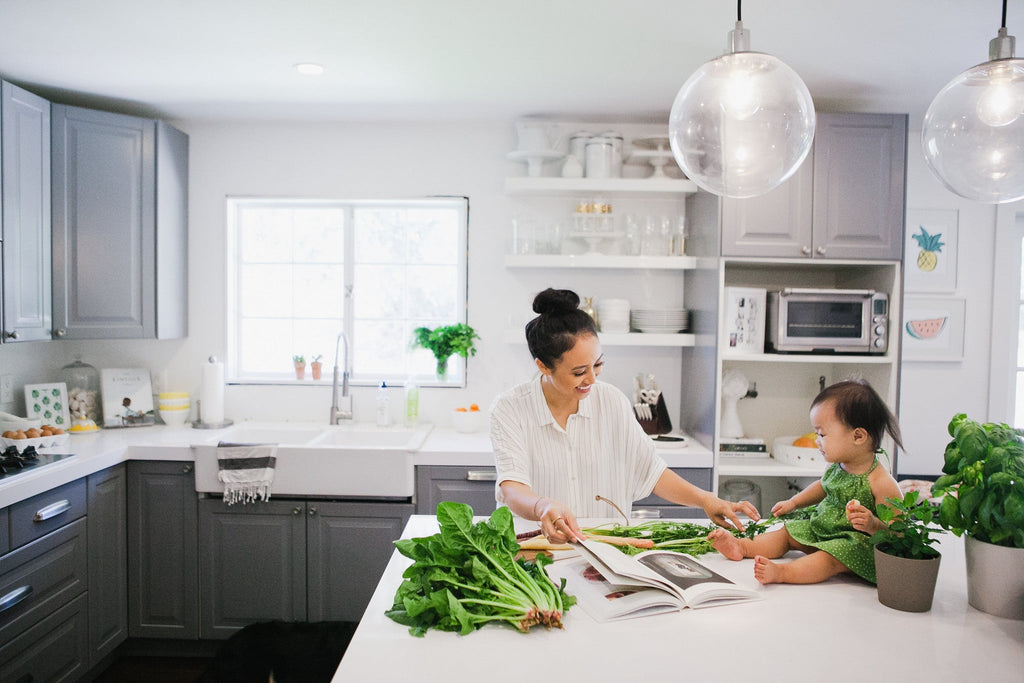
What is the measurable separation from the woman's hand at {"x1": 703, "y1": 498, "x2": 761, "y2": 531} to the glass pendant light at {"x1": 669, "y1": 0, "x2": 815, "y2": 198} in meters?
0.83

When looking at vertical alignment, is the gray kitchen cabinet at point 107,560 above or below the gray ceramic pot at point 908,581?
below

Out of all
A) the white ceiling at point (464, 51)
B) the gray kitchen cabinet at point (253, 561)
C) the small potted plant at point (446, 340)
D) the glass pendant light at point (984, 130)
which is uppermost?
the white ceiling at point (464, 51)

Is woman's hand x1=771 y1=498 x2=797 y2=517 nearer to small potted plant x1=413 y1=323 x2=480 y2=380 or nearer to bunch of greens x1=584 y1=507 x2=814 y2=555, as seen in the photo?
bunch of greens x1=584 y1=507 x2=814 y2=555

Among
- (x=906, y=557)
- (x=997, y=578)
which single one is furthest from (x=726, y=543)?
(x=997, y=578)

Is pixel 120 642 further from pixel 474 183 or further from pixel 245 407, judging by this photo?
pixel 474 183

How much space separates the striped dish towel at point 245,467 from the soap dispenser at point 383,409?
0.65 metres

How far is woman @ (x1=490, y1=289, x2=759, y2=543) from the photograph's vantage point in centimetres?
202

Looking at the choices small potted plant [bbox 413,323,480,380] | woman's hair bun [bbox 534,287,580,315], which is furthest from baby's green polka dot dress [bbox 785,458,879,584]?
small potted plant [bbox 413,323,480,380]

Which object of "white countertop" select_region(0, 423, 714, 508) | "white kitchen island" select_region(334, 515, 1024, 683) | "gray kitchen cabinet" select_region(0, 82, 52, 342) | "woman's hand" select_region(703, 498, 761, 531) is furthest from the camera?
"gray kitchen cabinet" select_region(0, 82, 52, 342)

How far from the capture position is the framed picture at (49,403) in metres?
3.22

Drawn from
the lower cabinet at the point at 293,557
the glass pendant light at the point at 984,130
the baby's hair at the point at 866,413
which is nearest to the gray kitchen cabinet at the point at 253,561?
the lower cabinet at the point at 293,557

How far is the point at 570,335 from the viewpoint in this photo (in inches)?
79.0

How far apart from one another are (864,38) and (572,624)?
2.23 meters

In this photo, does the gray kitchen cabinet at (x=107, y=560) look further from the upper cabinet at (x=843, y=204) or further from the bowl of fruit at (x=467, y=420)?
the upper cabinet at (x=843, y=204)
